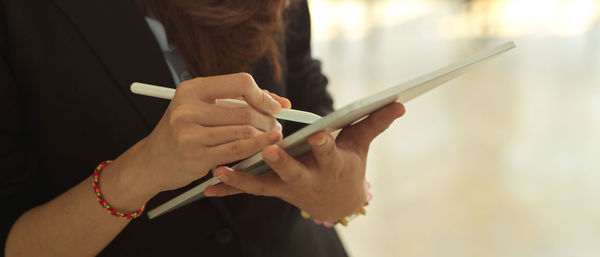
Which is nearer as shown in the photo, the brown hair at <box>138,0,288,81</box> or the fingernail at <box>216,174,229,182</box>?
the fingernail at <box>216,174,229,182</box>

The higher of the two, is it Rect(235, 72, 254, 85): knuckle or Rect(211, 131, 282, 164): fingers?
Rect(235, 72, 254, 85): knuckle

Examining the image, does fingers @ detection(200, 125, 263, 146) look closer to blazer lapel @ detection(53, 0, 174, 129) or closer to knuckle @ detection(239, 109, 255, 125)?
knuckle @ detection(239, 109, 255, 125)

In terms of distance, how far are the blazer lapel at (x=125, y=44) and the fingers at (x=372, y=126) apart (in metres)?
0.26

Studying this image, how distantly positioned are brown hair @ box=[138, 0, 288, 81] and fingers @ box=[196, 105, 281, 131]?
0.31 metres

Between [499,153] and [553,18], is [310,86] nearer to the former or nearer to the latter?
[499,153]

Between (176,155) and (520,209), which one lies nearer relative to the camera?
(176,155)

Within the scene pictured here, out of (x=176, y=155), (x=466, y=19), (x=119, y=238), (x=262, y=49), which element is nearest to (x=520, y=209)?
(x=262, y=49)

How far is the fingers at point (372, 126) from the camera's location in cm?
59

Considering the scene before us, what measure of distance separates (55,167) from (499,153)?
7.25 ft

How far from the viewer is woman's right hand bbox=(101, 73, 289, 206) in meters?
0.51

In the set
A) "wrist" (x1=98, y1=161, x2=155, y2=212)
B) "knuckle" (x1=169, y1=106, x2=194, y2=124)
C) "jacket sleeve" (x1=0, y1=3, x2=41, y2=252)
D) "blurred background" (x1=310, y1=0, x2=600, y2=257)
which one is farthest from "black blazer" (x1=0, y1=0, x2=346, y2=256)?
"blurred background" (x1=310, y1=0, x2=600, y2=257)

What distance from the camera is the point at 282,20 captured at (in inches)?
36.7

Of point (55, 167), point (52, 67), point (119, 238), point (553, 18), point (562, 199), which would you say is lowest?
point (553, 18)

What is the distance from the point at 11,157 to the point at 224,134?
12.5 inches
